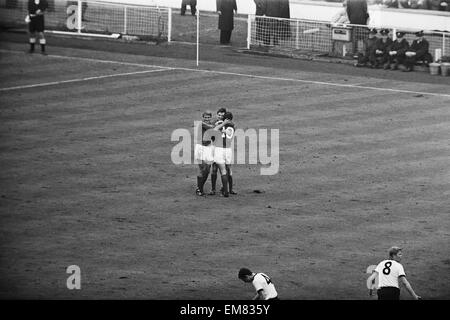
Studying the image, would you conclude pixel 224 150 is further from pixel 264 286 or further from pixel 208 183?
pixel 264 286

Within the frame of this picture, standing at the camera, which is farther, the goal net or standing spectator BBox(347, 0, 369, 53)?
the goal net

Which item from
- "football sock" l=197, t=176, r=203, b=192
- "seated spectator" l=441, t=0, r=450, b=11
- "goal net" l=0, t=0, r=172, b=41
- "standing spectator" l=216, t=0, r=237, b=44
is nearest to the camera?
"football sock" l=197, t=176, r=203, b=192

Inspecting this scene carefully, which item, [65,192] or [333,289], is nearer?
[333,289]

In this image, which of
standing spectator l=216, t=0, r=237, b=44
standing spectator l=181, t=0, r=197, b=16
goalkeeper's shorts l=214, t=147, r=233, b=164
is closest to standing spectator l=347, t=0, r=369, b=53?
standing spectator l=216, t=0, r=237, b=44

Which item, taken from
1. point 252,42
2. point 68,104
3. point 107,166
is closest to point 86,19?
point 252,42

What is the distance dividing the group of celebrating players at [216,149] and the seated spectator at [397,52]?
15202 mm

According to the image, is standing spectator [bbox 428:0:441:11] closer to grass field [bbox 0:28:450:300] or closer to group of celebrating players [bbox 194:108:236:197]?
grass field [bbox 0:28:450:300]

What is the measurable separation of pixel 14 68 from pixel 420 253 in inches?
827

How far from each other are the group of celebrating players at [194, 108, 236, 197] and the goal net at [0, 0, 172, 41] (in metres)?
18.8

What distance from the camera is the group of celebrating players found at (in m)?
30.7

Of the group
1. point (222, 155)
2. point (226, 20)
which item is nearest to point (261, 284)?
point (222, 155)

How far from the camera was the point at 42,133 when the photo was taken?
36844mm

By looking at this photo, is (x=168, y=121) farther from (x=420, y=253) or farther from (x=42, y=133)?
(x=420, y=253)

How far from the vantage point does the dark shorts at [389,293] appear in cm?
2266
